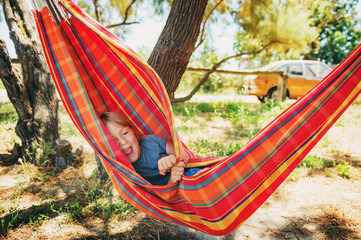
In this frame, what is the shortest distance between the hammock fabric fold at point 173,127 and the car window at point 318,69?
571 cm

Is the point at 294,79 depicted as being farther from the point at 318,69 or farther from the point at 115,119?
the point at 115,119

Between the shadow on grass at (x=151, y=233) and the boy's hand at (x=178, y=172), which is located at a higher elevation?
the boy's hand at (x=178, y=172)

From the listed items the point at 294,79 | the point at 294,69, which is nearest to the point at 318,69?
the point at 294,69

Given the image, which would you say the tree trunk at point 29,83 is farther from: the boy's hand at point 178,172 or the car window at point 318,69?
the car window at point 318,69

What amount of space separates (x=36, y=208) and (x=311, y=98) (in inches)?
71.1

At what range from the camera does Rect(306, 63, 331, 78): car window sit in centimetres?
586

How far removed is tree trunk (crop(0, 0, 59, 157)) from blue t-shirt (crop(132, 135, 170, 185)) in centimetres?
120

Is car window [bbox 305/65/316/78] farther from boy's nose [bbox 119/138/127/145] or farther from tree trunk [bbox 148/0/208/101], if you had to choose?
boy's nose [bbox 119/138/127/145]

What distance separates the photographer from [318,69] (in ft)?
19.4

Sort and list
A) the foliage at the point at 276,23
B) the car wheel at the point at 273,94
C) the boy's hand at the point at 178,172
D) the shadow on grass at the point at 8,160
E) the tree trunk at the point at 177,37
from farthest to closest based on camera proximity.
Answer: the car wheel at the point at 273,94
the foliage at the point at 276,23
the shadow on grass at the point at 8,160
the tree trunk at the point at 177,37
the boy's hand at the point at 178,172

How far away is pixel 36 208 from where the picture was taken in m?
1.52

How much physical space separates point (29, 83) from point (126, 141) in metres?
1.33

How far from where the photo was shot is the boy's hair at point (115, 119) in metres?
1.46

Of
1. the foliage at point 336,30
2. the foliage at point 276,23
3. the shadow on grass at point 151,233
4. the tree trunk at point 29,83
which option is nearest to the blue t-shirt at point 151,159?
the shadow on grass at point 151,233
